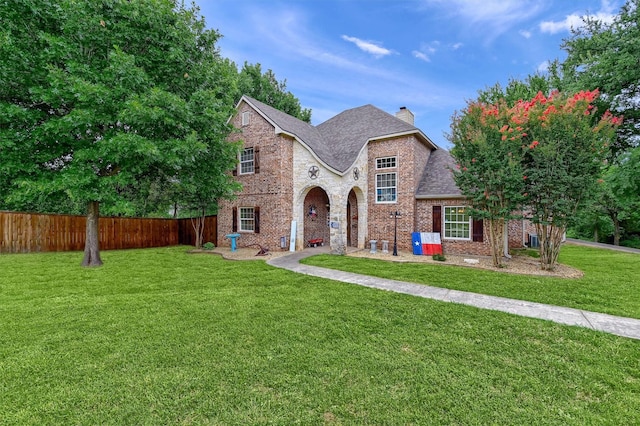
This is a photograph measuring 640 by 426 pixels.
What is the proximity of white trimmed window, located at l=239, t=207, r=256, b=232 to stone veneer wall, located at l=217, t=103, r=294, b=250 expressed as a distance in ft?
0.79

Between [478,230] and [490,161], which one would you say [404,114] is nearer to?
[478,230]

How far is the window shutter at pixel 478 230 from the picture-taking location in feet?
39.5

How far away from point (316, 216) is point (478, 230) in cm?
813

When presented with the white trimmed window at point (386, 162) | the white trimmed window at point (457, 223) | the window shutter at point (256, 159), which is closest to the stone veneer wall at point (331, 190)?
the white trimmed window at point (386, 162)

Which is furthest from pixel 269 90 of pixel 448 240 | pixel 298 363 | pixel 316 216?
pixel 298 363

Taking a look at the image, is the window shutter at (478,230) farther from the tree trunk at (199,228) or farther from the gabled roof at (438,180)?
the tree trunk at (199,228)

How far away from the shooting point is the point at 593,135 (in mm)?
7910

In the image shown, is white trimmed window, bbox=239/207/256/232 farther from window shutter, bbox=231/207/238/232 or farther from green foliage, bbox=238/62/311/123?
green foliage, bbox=238/62/311/123

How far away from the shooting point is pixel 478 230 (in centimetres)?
1216

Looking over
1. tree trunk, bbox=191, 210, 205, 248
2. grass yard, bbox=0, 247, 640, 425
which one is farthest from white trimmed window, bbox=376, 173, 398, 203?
tree trunk, bbox=191, 210, 205, 248

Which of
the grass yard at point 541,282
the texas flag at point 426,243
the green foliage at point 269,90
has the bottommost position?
the grass yard at point 541,282

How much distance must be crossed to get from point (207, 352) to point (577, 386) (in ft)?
14.4

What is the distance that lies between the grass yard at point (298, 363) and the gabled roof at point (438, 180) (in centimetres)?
738

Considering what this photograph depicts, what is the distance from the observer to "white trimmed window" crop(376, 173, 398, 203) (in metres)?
13.9
